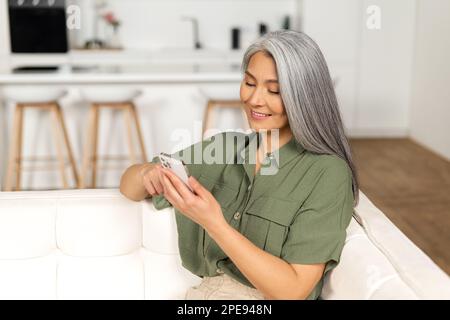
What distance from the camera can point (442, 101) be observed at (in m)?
5.21

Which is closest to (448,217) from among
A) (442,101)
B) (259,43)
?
(442,101)

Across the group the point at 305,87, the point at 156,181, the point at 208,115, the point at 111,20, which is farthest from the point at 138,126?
the point at 305,87

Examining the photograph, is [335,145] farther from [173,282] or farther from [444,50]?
[444,50]

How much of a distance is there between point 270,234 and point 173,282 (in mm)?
374

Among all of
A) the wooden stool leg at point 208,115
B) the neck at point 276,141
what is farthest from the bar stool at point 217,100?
the neck at point 276,141

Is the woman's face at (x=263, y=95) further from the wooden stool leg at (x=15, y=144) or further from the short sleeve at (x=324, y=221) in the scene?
the wooden stool leg at (x=15, y=144)

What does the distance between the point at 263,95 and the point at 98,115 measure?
2.77 m

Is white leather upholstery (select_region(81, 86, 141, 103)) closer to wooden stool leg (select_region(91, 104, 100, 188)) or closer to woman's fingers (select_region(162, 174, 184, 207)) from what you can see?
wooden stool leg (select_region(91, 104, 100, 188))

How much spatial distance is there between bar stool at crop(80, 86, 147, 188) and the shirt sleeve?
2220 millimetres

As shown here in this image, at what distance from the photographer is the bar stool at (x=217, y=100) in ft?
12.9

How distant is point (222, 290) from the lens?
1521 millimetres

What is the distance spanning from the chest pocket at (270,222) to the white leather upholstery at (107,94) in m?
2.50

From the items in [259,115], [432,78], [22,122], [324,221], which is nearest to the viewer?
[324,221]

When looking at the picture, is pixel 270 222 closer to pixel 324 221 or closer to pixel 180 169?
pixel 324 221
